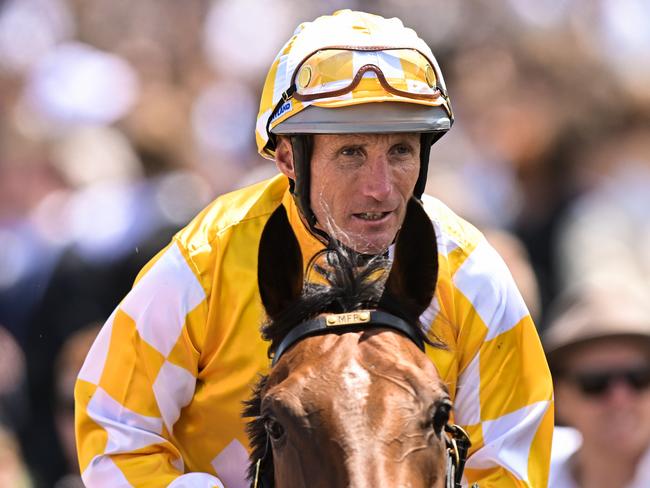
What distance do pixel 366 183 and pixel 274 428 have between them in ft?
2.91

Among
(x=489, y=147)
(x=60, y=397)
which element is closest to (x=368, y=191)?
(x=60, y=397)

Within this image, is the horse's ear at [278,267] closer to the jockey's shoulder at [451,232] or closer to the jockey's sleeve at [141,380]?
the jockey's sleeve at [141,380]

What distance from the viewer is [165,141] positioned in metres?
8.16

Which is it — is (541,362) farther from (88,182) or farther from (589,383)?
(88,182)

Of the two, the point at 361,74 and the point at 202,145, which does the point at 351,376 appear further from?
the point at 202,145

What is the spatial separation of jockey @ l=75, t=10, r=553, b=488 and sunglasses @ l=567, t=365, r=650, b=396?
5.74ft

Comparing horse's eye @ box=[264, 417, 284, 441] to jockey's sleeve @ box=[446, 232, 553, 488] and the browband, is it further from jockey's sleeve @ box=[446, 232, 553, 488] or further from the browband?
jockey's sleeve @ box=[446, 232, 553, 488]

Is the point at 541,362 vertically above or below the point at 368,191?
below

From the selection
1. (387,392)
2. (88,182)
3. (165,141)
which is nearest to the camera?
(387,392)

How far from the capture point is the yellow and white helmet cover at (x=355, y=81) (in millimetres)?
3838

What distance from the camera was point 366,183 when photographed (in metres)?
3.87

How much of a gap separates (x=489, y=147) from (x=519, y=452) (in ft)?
14.8

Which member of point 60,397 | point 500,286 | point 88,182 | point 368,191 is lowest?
point 60,397

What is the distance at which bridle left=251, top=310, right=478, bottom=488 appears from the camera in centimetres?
337
